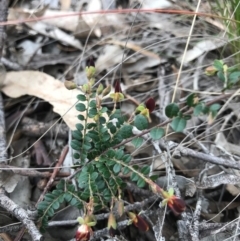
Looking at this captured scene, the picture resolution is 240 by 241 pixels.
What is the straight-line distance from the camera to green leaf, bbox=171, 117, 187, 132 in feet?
3.27

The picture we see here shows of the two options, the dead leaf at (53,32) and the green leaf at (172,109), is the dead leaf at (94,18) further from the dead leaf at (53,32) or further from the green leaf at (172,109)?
the green leaf at (172,109)

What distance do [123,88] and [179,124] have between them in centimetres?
58

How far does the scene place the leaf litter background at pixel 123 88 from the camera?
50.1 inches

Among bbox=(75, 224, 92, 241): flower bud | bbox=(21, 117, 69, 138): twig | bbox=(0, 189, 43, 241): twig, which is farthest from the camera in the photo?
bbox=(21, 117, 69, 138): twig

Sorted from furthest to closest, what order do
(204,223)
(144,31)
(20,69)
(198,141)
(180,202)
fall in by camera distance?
(144,31) → (20,69) → (198,141) → (204,223) → (180,202)

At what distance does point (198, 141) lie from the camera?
1.28 metres

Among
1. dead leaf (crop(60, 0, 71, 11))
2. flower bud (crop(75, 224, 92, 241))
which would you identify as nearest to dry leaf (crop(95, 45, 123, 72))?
dead leaf (crop(60, 0, 71, 11))

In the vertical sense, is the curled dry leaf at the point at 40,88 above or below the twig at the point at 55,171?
above

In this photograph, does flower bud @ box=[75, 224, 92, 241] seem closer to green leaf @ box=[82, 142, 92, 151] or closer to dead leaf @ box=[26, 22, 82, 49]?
green leaf @ box=[82, 142, 92, 151]

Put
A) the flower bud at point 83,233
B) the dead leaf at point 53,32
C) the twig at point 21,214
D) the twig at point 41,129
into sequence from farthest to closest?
the dead leaf at point 53,32, the twig at point 41,129, the twig at point 21,214, the flower bud at point 83,233


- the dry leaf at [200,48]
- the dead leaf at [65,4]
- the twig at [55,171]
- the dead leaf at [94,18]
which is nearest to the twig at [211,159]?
the twig at [55,171]

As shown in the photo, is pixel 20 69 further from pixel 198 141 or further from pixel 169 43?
pixel 198 141

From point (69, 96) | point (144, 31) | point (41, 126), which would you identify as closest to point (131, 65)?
point (144, 31)

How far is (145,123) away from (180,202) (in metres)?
0.20
